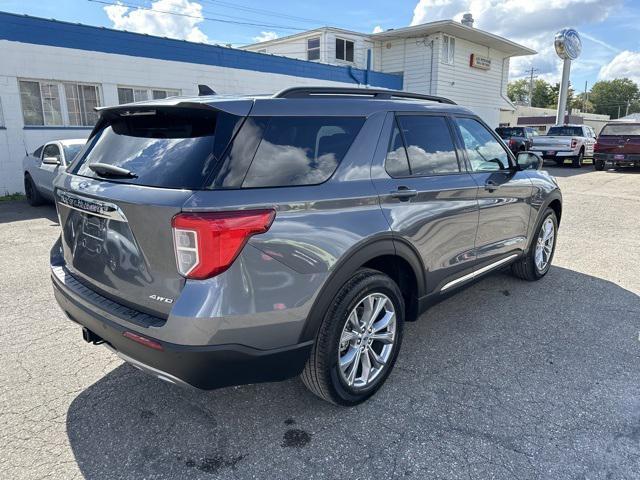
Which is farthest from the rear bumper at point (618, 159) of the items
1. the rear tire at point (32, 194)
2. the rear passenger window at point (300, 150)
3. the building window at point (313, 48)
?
the rear tire at point (32, 194)

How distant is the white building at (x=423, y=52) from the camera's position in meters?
23.3

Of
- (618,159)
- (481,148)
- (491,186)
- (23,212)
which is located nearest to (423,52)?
(618,159)

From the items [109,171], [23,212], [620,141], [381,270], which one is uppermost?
[109,171]

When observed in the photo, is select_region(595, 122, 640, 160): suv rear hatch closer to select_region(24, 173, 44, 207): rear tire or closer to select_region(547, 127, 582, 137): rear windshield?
select_region(547, 127, 582, 137): rear windshield

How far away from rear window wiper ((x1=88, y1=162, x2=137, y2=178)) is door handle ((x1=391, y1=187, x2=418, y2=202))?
59.8 inches

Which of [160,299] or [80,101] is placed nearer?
[160,299]

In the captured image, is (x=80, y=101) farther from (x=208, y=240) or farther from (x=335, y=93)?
(x=208, y=240)

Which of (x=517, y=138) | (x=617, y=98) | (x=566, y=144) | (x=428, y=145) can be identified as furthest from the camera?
(x=617, y=98)

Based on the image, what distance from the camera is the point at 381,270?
3.13m

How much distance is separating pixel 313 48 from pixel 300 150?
78.5 ft

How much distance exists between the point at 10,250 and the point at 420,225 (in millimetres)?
6064

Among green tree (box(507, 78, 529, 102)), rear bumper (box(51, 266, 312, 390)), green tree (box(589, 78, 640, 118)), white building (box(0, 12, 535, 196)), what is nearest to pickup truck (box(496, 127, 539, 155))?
white building (box(0, 12, 535, 196))

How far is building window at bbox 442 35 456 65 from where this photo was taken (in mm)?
23562

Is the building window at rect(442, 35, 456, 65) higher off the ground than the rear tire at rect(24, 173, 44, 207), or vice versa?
the building window at rect(442, 35, 456, 65)
